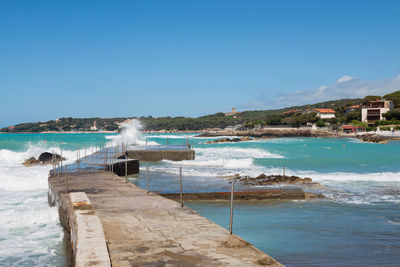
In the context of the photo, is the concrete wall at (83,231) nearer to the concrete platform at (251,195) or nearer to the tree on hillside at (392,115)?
the concrete platform at (251,195)

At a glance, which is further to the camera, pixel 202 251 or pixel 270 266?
pixel 202 251

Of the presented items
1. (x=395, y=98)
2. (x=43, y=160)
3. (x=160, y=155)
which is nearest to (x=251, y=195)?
(x=160, y=155)

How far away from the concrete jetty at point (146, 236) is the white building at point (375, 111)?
322 ft

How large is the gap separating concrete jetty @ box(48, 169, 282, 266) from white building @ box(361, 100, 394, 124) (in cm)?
9800

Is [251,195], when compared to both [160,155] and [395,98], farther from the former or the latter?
[395,98]

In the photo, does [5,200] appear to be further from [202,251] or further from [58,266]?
[202,251]

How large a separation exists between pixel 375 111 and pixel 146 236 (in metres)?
101

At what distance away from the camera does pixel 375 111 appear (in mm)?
97562

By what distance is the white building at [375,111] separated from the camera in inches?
3816

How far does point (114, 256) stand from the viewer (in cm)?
491

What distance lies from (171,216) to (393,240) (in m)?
4.50

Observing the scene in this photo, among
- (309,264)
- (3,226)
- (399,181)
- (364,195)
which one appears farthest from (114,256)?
(399,181)

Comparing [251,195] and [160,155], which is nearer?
[251,195]

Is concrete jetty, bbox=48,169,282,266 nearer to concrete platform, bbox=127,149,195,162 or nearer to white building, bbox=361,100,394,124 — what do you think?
concrete platform, bbox=127,149,195,162
